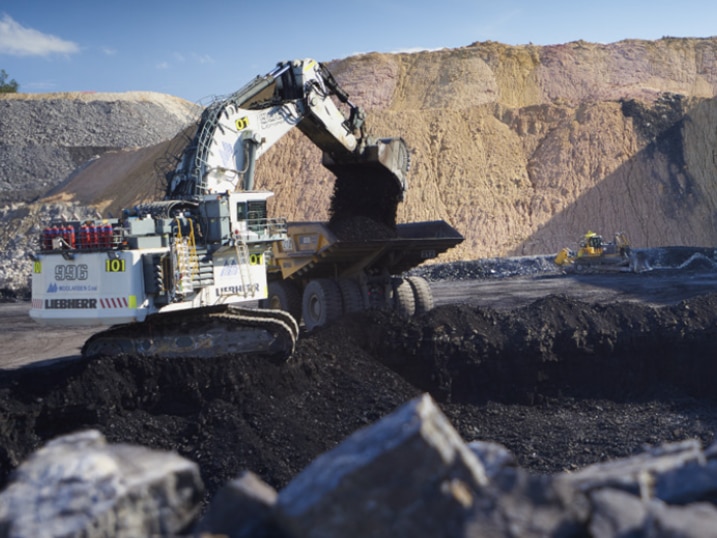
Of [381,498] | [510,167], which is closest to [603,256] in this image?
[510,167]

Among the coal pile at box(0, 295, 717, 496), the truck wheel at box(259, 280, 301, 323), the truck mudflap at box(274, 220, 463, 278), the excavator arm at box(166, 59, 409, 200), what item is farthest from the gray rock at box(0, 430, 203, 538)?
the truck wheel at box(259, 280, 301, 323)

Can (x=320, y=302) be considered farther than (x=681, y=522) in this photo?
Yes

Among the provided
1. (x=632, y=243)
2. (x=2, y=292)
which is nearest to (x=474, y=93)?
(x=632, y=243)

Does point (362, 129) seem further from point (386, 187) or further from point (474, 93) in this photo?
point (474, 93)

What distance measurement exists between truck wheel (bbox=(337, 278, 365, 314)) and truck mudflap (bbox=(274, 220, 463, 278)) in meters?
0.31

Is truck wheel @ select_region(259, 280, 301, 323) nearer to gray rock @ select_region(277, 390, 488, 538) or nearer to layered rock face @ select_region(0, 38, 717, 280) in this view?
gray rock @ select_region(277, 390, 488, 538)

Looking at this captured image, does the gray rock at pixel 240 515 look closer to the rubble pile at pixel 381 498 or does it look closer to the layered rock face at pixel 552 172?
the rubble pile at pixel 381 498

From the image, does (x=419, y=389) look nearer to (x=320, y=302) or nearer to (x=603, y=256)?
(x=320, y=302)

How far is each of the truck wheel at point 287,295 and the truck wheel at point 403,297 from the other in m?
1.84

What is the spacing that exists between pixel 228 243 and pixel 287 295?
4793 mm

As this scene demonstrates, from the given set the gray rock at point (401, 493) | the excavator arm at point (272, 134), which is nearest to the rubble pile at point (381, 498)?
the gray rock at point (401, 493)

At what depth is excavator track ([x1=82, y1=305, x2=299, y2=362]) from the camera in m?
10.0

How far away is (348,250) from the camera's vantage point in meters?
13.4

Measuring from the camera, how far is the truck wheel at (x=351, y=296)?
1395 cm
